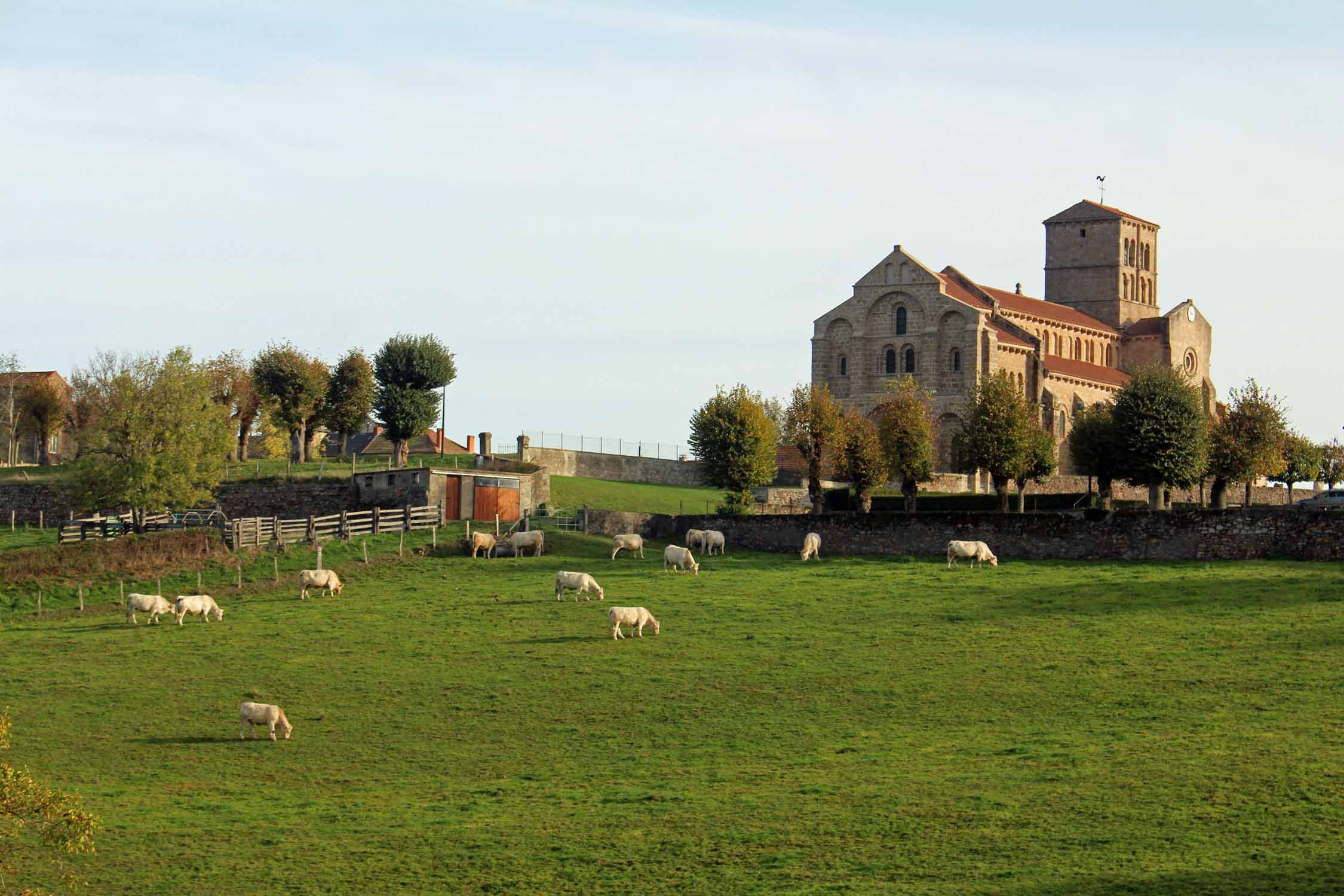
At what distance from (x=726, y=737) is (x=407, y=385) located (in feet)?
177

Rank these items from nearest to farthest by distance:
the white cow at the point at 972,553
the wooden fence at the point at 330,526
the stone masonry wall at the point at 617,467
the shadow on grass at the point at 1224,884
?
the shadow on grass at the point at 1224,884, the white cow at the point at 972,553, the wooden fence at the point at 330,526, the stone masonry wall at the point at 617,467

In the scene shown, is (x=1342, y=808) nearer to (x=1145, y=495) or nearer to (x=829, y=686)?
(x=829, y=686)

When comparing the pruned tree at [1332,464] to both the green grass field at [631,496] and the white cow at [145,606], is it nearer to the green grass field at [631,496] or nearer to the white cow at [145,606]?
the green grass field at [631,496]

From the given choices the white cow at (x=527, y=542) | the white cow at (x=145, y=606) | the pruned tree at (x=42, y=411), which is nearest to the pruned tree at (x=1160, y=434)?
the white cow at (x=527, y=542)

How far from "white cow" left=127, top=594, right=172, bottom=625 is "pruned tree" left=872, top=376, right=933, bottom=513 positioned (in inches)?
1489

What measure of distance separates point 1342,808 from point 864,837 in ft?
24.5

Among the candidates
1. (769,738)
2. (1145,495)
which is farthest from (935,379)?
(769,738)

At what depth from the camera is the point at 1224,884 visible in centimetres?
2359

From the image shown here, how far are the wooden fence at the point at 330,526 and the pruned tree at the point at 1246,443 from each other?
3591cm

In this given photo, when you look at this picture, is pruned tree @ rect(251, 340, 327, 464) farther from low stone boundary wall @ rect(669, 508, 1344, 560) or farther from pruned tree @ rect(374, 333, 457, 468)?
low stone boundary wall @ rect(669, 508, 1344, 560)

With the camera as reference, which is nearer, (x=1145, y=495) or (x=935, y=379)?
(x=1145, y=495)

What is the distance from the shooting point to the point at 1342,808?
87.1 feet

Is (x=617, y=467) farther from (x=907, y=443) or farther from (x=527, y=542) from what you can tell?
(x=527, y=542)

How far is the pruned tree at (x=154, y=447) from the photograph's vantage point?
211 feet
